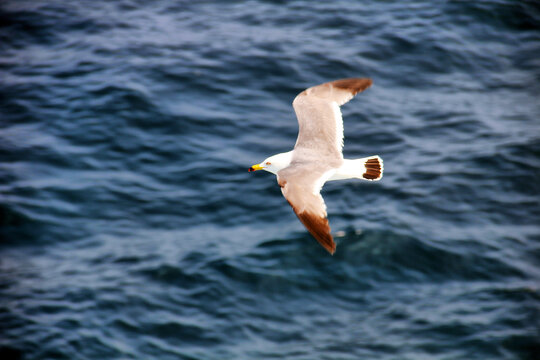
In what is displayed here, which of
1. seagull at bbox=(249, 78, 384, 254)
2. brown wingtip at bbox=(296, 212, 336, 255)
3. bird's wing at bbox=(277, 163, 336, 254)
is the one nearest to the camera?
brown wingtip at bbox=(296, 212, 336, 255)

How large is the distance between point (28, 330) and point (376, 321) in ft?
20.7

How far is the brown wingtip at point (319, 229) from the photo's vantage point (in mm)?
6613

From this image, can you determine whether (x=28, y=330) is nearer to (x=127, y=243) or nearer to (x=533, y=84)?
(x=127, y=243)

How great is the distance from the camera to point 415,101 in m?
17.2

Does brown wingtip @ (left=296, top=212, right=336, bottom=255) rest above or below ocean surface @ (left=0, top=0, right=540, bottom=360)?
below

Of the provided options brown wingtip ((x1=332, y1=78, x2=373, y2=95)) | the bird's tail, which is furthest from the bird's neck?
brown wingtip ((x1=332, y1=78, x2=373, y2=95))

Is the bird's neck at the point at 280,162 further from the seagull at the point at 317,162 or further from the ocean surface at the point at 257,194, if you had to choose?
the ocean surface at the point at 257,194

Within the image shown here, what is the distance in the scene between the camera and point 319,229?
22.4ft

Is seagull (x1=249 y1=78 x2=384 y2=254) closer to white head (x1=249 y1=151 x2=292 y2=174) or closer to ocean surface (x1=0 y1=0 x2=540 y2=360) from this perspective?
white head (x1=249 y1=151 x2=292 y2=174)

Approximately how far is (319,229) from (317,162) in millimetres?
1508

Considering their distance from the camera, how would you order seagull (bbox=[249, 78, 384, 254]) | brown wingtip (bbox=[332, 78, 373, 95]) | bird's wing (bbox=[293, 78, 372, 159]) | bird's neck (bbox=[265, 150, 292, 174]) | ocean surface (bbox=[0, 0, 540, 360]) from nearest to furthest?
1. seagull (bbox=[249, 78, 384, 254])
2. bird's neck (bbox=[265, 150, 292, 174])
3. bird's wing (bbox=[293, 78, 372, 159])
4. brown wingtip (bbox=[332, 78, 373, 95])
5. ocean surface (bbox=[0, 0, 540, 360])

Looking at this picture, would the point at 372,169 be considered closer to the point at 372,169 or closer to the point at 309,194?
the point at 372,169

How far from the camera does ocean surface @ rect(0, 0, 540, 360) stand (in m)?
12.9

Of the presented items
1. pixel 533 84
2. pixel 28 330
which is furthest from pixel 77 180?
pixel 533 84
